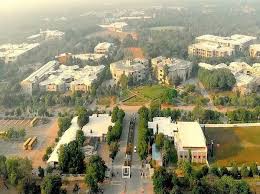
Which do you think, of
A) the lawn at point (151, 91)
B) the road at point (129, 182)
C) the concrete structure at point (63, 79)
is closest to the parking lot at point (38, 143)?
the road at point (129, 182)

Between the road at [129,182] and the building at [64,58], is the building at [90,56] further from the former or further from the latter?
the road at [129,182]

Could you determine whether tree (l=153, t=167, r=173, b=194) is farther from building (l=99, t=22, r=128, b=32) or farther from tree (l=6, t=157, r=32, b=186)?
building (l=99, t=22, r=128, b=32)

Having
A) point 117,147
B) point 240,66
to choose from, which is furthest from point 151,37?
point 117,147

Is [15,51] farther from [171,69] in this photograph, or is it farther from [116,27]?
[116,27]

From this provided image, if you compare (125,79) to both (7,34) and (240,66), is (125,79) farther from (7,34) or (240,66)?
(7,34)

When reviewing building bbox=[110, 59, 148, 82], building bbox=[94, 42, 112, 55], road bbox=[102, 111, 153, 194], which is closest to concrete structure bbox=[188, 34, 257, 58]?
building bbox=[94, 42, 112, 55]
